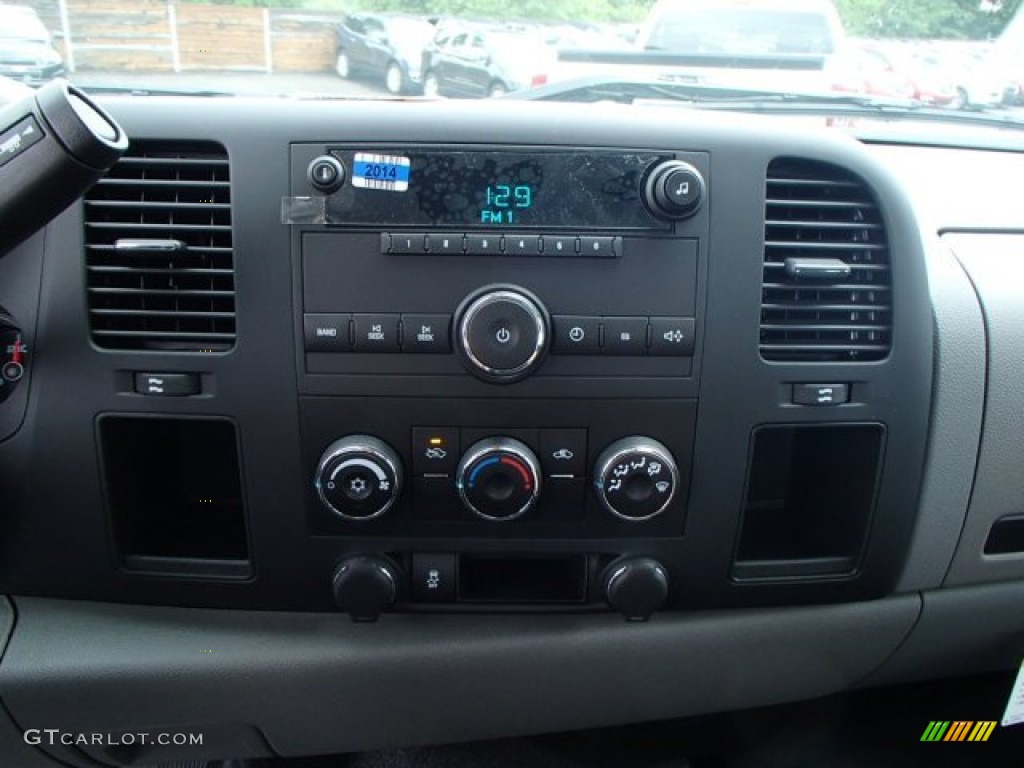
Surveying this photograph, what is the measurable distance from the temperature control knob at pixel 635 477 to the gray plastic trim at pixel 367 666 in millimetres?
233

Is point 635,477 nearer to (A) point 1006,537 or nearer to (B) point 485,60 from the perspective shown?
(A) point 1006,537

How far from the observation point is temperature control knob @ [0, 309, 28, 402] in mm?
1213

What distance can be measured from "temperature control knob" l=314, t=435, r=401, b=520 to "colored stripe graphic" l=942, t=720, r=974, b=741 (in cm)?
141

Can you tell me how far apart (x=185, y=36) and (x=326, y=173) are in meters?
0.79

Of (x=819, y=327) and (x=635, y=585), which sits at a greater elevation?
(x=819, y=327)

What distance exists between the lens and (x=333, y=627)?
1336mm

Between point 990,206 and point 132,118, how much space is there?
1.61 metres

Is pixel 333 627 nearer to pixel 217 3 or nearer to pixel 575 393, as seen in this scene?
pixel 575 393

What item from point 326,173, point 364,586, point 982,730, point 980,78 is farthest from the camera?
point 980,78

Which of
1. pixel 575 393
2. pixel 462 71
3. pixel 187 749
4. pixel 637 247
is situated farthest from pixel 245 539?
pixel 462 71

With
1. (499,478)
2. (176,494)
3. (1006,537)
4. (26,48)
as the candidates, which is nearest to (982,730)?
(1006,537)

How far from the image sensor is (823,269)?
1204mm

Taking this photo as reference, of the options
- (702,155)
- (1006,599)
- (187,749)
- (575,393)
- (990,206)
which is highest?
(702,155)

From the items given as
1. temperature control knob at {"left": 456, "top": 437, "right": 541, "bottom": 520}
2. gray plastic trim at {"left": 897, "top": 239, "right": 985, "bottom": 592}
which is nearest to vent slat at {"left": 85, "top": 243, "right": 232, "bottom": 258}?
temperature control knob at {"left": 456, "top": 437, "right": 541, "bottom": 520}
